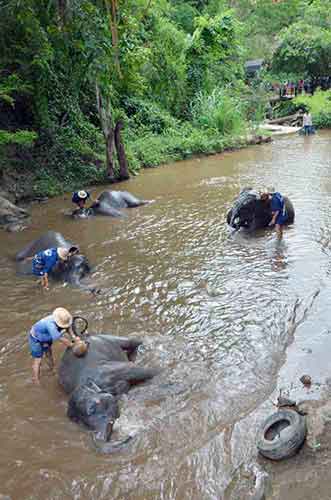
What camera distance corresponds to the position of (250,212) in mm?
9898

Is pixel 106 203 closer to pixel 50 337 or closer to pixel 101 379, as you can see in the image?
pixel 50 337

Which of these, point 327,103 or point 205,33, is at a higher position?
point 205,33

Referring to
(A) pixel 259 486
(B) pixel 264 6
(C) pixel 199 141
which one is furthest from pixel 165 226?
(B) pixel 264 6

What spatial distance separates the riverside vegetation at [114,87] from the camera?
38.1 ft

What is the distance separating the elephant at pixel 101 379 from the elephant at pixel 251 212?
4896 millimetres

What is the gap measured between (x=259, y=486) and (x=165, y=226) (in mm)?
7703

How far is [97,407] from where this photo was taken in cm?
447

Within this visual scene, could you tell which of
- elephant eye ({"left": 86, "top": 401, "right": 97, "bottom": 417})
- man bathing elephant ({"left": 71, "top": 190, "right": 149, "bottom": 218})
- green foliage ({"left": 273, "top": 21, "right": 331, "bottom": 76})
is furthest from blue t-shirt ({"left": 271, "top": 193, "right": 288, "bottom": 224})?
green foliage ({"left": 273, "top": 21, "right": 331, "bottom": 76})

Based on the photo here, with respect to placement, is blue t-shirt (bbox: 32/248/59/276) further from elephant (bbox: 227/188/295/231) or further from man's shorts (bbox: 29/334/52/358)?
elephant (bbox: 227/188/295/231)

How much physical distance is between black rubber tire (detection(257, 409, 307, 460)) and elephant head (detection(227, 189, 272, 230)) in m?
6.26

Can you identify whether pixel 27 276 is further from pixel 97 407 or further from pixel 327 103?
pixel 327 103

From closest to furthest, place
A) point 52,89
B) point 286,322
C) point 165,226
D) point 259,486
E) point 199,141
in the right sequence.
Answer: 1. point 259,486
2. point 286,322
3. point 165,226
4. point 52,89
5. point 199,141

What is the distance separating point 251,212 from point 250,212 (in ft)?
0.08

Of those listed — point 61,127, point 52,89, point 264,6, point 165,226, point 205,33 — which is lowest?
point 165,226
